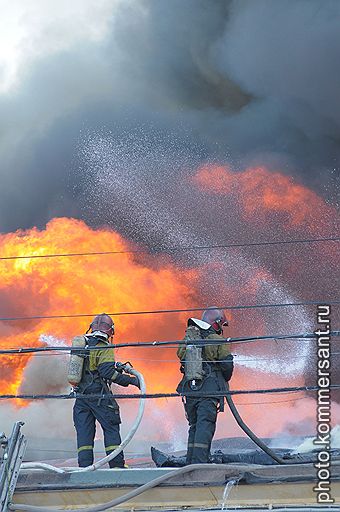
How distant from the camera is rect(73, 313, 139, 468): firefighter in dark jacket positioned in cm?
774

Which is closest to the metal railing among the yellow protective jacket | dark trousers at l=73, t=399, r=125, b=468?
dark trousers at l=73, t=399, r=125, b=468

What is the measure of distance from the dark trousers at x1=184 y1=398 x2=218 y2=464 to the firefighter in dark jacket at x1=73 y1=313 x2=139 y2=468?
0.77 metres

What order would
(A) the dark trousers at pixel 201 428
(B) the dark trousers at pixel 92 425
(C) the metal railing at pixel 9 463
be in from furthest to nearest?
(B) the dark trousers at pixel 92 425 < (A) the dark trousers at pixel 201 428 < (C) the metal railing at pixel 9 463

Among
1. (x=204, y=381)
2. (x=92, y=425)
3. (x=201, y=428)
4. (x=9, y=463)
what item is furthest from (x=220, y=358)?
(x=9, y=463)

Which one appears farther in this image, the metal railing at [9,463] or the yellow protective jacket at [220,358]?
the yellow protective jacket at [220,358]

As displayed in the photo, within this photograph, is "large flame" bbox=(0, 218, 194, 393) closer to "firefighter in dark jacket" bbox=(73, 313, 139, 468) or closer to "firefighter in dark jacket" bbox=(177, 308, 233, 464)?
A: "firefighter in dark jacket" bbox=(73, 313, 139, 468)

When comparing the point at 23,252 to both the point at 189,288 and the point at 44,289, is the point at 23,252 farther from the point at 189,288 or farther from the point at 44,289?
the point at 189,288

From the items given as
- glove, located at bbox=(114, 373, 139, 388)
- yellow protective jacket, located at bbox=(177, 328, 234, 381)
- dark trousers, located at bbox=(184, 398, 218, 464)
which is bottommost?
A: dark trousers, located at bbox=(184, 398, 218, 464)

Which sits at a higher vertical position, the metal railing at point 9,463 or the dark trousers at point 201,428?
the dark trousers at point 201,428

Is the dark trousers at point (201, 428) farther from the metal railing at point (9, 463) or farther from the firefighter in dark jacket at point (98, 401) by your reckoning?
the metal railing at point (9, 463)

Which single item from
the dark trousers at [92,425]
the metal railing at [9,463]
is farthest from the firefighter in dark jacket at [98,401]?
the metal railing at [9,463]

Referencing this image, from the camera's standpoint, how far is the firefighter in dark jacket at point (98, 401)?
7.74 metres

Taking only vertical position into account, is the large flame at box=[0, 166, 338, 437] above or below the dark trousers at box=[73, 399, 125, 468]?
above

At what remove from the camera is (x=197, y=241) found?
18.4 meters
